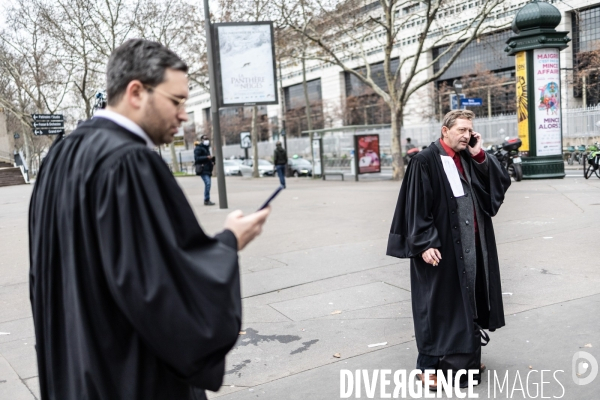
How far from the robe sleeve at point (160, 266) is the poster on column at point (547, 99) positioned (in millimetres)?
17006

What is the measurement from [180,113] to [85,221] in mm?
443

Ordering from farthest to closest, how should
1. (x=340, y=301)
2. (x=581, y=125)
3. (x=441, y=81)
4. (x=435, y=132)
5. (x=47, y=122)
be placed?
(x=441, y=81) < (x=435, y=132) < (x=581, y=125) < (x=47, y=122) < (x=340, y=301)

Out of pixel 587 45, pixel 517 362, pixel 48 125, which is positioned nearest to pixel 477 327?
pixel 517 362

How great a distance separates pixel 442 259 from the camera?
3.82m

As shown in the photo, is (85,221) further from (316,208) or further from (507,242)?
(316,208)

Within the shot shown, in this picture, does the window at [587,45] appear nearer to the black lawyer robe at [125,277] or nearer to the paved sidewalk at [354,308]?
the paved sidewalk at [354,308]

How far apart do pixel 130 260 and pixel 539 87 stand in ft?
56.8

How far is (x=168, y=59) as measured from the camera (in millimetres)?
1837

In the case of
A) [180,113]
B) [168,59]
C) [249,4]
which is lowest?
[180,113]

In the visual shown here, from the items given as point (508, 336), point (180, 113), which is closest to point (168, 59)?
point (180, 113)

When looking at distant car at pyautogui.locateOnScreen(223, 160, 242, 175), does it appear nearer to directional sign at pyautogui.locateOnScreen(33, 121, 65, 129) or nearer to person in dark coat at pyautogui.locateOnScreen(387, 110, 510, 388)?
directional sign at pyautogui.locateOnScreen(33, 121, 65, 129)

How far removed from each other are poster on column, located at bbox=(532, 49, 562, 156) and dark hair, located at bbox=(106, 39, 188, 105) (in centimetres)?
1689

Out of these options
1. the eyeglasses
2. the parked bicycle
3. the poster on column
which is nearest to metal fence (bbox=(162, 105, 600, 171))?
the parked bicycle

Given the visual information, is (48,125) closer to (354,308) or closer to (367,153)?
(367,153)
